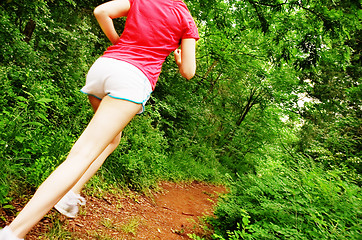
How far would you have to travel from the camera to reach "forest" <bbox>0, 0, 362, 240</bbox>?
98.6 inches

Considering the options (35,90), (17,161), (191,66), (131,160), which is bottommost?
(131,160)

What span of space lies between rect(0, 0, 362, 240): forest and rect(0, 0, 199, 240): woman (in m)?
1.06

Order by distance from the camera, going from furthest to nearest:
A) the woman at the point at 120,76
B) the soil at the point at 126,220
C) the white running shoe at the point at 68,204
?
the soil at the point at 126,220
the white running shoe at the point at 68,204
the woman at the point at 120,76

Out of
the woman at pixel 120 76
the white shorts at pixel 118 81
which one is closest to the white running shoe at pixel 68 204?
the woman at pixel 120 76

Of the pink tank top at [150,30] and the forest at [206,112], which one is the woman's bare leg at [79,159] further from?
the forest at [206,112]

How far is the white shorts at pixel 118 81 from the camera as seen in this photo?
1.36 m

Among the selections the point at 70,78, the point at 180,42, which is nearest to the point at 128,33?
the point at 180,42

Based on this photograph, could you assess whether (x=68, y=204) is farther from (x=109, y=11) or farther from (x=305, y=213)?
(x=305, y=213)

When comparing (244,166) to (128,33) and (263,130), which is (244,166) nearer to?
(263,130)

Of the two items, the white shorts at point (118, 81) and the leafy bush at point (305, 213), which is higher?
the white shorts at point (118, 81)

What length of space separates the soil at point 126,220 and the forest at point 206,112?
27 cm

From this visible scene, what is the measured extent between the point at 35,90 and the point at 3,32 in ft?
4.45

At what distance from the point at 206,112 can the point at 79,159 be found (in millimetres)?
8861

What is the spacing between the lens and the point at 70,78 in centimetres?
447
